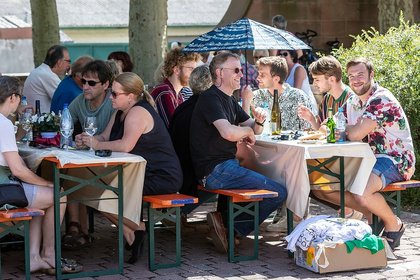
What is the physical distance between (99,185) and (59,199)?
13.1 inches

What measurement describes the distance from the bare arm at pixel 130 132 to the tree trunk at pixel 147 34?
19.4 feet

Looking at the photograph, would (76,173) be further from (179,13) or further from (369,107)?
(179,13)

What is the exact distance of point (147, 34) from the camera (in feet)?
46.5

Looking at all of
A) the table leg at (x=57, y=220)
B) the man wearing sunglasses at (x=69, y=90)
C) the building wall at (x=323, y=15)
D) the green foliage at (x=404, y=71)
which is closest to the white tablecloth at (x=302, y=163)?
the table leg at (x=57, y=220)

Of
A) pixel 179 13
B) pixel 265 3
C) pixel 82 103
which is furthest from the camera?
pixel 179 13

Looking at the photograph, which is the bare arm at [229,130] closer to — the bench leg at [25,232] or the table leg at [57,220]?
the table leg at [57,220]

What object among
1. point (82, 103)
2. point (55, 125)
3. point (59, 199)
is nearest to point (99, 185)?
point (59, 199)

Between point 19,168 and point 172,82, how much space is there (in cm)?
256

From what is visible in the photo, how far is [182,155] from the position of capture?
8945 mm

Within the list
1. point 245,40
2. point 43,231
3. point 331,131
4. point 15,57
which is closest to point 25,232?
point 43,231

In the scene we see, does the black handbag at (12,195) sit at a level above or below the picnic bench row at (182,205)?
above

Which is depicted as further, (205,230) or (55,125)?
(205,230)

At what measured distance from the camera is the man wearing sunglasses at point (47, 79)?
11078 mm

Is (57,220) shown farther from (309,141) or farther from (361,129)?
(361,129)
